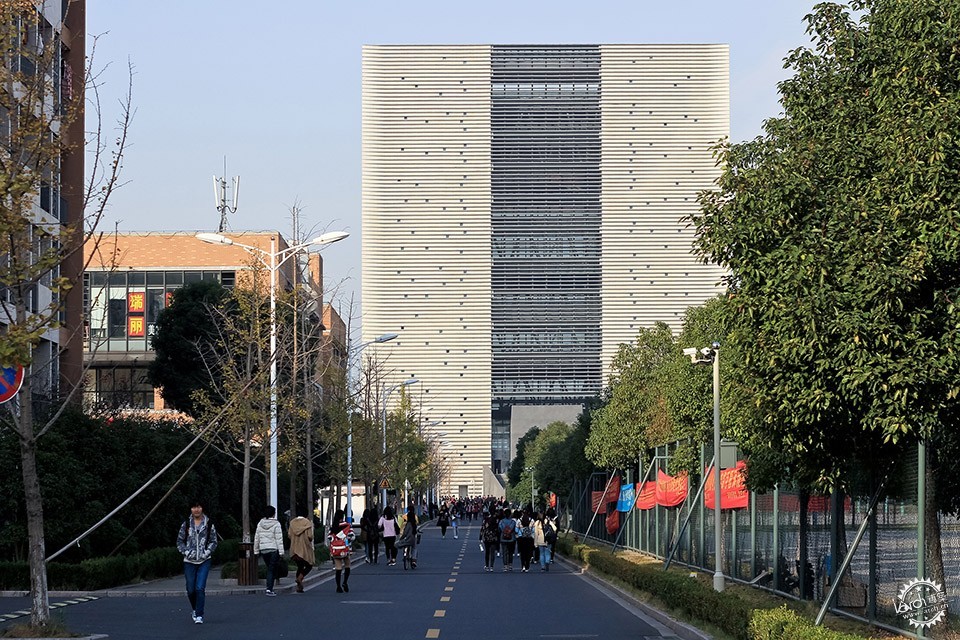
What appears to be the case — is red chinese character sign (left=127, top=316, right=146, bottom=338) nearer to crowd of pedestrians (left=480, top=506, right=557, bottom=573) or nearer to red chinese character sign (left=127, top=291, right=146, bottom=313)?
red chinese character sign (left=127, top=291, right=146, bottom=313)

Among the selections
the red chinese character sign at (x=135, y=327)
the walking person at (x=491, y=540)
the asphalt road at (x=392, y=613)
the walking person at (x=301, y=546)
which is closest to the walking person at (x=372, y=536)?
the walking person at (x=491, y=540)

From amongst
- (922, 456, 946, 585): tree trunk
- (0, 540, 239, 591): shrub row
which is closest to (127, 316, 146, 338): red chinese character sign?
(0, 540, 239, 591): shrub row

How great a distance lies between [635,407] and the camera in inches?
2216

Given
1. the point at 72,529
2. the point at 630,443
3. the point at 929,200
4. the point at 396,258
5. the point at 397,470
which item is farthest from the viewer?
the point at 396,258

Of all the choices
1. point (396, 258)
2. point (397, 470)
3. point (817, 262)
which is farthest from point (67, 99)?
point (396, 258)

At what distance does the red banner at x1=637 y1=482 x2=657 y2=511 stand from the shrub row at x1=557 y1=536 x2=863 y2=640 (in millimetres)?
10389

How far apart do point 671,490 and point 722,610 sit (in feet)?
65.7

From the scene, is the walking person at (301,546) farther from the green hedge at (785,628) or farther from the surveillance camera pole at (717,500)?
the green hedge at (785,628)

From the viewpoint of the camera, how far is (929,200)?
15.5 m

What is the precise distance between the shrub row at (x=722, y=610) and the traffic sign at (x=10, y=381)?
848 cm

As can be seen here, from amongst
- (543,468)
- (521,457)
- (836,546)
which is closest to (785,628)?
(836,546)

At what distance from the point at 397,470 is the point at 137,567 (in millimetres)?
56918

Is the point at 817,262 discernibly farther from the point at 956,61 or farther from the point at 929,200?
the point at 956,61

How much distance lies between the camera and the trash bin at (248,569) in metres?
32.5
